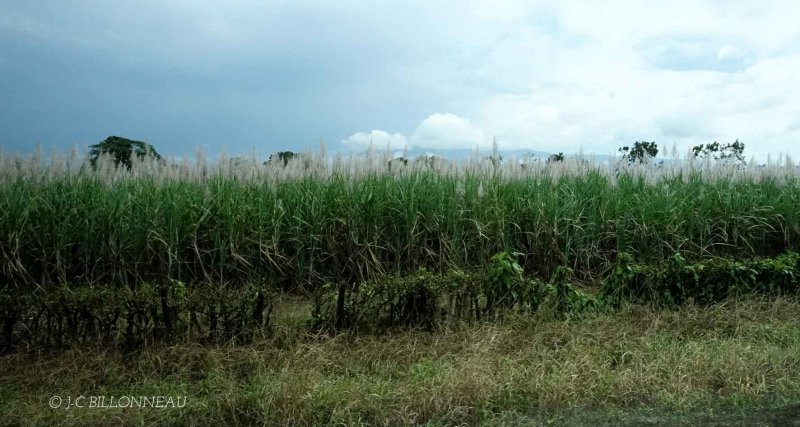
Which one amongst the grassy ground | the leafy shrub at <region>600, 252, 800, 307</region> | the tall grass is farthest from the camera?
the tall grass

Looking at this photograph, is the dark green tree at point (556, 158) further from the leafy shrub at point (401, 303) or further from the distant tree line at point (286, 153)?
the leafy shrub at point (401, 303)

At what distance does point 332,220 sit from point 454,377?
3139 mm

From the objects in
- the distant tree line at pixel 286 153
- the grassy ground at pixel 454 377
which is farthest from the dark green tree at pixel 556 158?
the grassy ground at pixel 454 377

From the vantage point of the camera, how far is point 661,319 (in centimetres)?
529

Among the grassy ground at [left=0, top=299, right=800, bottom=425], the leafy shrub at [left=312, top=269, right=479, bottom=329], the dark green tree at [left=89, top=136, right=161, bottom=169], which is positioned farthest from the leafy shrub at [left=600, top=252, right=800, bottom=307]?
the dark green tree at [left=89, top=136, right=161, bottom=169]

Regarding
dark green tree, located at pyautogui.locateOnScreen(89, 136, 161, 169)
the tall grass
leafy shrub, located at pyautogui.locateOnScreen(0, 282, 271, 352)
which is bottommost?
leafy shrub, located at pyautogui.locateOnScreen(0, 282, 271, 352)

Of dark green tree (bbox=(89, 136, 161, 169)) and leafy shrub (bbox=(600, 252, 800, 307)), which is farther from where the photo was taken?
dark green tree (bbox=(89, 136, 161, 169))

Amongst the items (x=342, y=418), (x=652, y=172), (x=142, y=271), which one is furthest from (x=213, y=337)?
(x=652, y=172)

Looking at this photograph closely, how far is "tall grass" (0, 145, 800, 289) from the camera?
630 centimetres

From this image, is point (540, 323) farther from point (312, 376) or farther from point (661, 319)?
point (312, 376)

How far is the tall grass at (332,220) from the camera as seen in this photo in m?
6.30

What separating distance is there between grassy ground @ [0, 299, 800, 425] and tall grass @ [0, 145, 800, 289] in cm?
157

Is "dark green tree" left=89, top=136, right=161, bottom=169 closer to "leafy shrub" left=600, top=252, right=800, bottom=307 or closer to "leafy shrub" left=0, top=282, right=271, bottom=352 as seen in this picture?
"leafy shrub" left=0, top=282, right=271, bottom=352

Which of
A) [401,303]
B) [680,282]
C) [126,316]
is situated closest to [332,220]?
[401,303]
